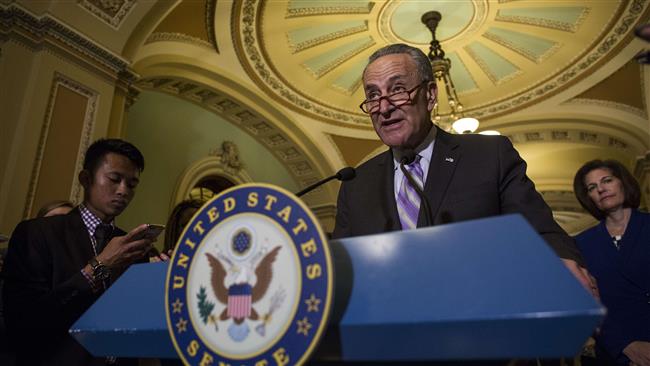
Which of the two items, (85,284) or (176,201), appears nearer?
(85,284)

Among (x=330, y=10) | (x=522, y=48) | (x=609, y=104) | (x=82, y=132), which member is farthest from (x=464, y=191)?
(x=609, y=104)

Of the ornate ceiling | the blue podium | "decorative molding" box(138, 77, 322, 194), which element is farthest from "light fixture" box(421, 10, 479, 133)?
the blue podium

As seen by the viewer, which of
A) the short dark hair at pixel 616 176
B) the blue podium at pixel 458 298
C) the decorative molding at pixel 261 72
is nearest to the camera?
the blue podium at pixel 458 298

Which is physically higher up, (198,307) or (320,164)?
(320,164)

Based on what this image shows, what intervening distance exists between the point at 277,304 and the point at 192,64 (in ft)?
17.2

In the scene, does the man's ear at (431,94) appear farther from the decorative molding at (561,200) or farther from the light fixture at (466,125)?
the decorative molding at (561,200)

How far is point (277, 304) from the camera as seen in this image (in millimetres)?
554

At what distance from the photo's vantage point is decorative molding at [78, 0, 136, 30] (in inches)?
148

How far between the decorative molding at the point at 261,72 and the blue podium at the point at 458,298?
4944 mm

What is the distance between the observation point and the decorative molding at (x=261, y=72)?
514 cm

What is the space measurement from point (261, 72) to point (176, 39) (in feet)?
4.47

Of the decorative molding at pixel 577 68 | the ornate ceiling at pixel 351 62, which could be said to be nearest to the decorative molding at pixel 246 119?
the ornate ceiling at pixel 351 62

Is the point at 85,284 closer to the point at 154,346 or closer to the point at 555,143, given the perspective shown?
the point at 154,346

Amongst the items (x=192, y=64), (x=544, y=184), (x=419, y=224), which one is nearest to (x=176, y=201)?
(x=192, y=64)
